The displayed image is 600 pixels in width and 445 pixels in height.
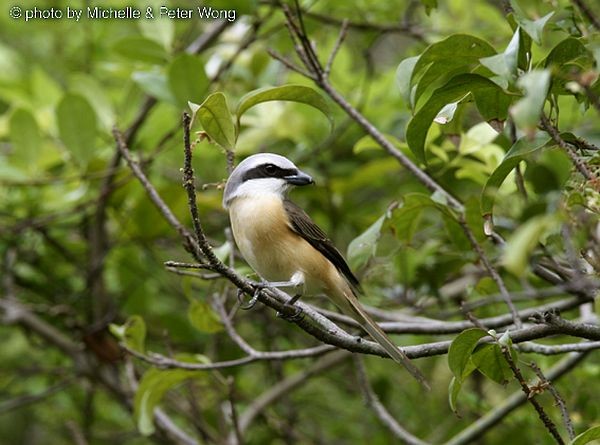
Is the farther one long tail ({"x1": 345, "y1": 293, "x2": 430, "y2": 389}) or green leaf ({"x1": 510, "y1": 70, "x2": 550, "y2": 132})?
long tail ({"x1": 345, "y1": 293, "x2": 430, "y2": 389})

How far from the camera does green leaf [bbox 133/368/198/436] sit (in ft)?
11.1

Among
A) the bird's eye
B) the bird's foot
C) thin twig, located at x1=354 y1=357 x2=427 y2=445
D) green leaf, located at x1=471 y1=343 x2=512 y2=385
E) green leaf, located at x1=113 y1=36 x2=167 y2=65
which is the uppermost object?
green leaf, located at x1=113 y1=36 x2=167 y2=65

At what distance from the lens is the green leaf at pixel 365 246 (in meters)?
3.02

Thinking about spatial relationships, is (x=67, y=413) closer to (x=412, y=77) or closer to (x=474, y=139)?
(x=474, y=139)

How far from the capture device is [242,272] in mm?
3467

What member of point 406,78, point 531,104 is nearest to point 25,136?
point 406,78

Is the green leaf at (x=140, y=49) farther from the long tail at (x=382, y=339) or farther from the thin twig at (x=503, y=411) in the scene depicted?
the thin twig at (x=503, y=411)

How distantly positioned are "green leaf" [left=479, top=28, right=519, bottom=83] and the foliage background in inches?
53.6

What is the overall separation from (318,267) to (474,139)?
2.46 ft

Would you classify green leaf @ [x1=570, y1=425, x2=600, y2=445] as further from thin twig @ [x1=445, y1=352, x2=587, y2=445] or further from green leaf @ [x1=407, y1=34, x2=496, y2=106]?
thin twig @ [x1=445, y1=352, x2=587, y2=445]

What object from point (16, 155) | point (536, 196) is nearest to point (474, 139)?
point (536, 196)

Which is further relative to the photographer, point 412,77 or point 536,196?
point 536,196

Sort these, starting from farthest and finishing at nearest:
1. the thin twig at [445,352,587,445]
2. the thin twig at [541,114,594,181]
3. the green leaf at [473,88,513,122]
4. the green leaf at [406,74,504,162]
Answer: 1. the thin twig at [445,352,587,445]
2. the green leaf at [473,88,513,122]
3. the green leaf at [406,74,504,162]
4. the thin twig at [541,114,594,181]

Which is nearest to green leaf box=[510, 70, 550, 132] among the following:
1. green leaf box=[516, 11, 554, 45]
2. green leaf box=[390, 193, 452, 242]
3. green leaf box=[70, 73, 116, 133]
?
green leaf box=[516, 11, 554, 45]
